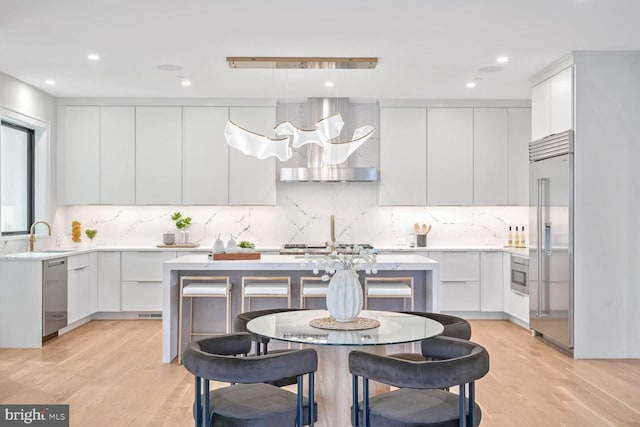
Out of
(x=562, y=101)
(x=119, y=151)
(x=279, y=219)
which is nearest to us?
(x=562, y=101)

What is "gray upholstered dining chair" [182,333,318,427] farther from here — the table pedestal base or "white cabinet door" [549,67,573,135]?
"white cabinet door" [549,67,573,135]

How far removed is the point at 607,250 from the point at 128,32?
453 cm

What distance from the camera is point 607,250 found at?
17.1 ft

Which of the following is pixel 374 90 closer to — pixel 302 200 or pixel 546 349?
pixel 302 200

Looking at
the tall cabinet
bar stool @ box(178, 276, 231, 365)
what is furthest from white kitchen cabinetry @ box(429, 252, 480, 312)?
bar stool @ box(178, 276, 231, 365)

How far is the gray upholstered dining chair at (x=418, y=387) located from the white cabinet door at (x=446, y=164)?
15.5ft

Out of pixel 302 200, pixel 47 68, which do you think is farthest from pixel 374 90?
pixel 47 68

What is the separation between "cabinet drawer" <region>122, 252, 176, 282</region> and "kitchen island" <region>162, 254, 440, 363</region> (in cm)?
182

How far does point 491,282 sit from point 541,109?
2.19 meters

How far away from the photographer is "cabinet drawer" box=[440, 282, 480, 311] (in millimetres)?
7008

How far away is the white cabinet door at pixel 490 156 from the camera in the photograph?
24.0ft

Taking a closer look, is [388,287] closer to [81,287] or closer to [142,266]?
[142,266]

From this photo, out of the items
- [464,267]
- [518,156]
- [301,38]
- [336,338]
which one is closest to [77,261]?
[301,38]

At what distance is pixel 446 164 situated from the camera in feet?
24.0
